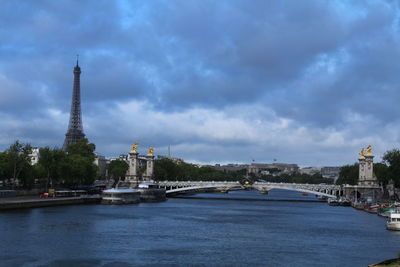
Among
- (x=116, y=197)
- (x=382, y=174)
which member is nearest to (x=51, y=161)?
(x=116, y=197)

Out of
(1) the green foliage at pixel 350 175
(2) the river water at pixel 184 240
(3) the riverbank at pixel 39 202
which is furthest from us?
(1) the green foliage at pixel 350 175

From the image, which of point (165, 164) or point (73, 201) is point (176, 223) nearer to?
point (73, 201)

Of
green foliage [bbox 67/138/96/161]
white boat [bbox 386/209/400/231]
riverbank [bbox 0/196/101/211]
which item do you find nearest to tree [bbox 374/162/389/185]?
white boat [bbox 386/209/400/231]

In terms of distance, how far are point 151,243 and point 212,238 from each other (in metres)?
5.27

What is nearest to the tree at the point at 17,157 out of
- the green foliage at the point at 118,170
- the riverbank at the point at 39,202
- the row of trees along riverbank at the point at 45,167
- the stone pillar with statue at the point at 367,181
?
the row of trees along riverbank at the point at 45,167

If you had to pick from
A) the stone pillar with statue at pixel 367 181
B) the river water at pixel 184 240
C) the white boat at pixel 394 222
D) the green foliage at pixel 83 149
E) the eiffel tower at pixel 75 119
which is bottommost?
the river water at pixel 184 240

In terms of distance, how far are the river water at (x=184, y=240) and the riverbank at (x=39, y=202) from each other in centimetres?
149

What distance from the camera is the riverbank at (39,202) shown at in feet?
184

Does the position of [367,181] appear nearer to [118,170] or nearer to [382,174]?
[382,174]

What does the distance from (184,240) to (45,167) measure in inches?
1777

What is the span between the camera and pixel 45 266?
29188 mm

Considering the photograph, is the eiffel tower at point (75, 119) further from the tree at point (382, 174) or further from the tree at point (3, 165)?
the tree at point (382, 174)

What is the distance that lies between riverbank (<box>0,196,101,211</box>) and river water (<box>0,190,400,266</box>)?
149 cm

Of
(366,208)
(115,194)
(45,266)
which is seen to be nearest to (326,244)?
(45,266)
